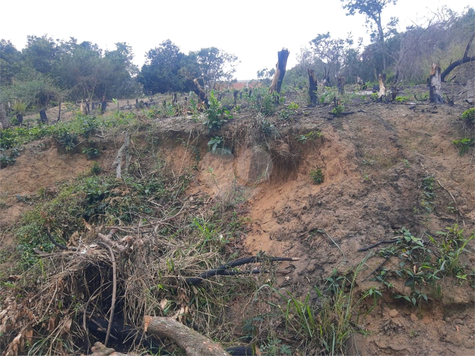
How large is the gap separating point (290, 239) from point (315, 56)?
1101cm

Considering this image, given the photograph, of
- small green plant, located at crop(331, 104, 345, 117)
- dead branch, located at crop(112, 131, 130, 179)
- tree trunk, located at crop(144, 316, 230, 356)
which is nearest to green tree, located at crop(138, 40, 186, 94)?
dead branch, located at crop(112, 131, 130, 179)

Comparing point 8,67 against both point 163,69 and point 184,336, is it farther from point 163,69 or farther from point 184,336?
point 184,336

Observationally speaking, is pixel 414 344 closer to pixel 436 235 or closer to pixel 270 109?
pixel 436 235

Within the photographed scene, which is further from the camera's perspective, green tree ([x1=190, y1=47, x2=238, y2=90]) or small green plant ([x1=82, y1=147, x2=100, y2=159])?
green tree ([x1=190, y1=47, x2=238, y2=90])

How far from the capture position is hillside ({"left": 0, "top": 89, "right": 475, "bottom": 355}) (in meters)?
3.00

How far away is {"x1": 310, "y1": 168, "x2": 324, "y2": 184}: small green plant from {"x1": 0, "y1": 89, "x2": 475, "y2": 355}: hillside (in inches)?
0.6

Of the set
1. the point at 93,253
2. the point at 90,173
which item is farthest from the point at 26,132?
the point at 93,253

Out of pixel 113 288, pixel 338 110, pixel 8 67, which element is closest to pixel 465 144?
pixel 338 110

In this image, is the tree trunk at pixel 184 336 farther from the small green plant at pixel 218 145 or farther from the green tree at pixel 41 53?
the green tree at pixel 41 53

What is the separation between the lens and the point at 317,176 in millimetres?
4734

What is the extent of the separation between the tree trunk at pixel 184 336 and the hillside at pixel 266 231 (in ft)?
0.76

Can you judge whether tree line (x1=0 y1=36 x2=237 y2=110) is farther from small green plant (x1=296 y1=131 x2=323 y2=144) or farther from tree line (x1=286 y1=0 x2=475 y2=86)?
small green plant (x1=296 y1=131 x2=323 y2=144)

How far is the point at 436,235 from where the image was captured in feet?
11.4

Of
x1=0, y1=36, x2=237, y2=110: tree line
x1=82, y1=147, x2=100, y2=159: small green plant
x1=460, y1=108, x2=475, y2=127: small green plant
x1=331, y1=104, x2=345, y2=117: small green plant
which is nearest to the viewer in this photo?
x1=460, y1=108, x2=475, y2=127: small green plant
